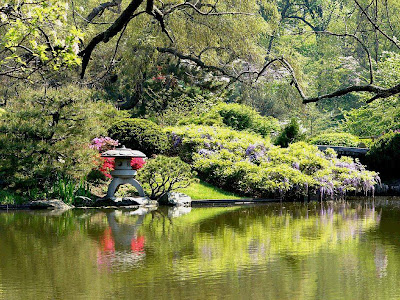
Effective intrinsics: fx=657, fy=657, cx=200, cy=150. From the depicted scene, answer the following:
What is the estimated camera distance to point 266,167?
17.3m

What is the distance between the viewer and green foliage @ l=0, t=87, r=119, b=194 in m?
14.9

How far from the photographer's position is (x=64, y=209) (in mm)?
14672

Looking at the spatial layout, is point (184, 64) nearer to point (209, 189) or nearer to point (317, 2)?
point (209, 189)

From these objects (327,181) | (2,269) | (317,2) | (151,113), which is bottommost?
(2,269)

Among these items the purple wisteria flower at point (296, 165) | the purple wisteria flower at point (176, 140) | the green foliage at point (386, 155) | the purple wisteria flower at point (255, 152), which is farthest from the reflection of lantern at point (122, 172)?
the green foliage at point (386, 155)

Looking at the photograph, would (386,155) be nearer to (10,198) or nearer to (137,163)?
(137,163)

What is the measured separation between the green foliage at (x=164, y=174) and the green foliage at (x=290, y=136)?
15.9 ft

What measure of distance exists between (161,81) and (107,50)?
242cm

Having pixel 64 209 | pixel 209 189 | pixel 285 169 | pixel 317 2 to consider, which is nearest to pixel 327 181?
pixel 285 169

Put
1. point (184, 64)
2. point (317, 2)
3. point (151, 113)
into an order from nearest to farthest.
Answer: point (151, 113) < point (184, 64) < point (317, 2)

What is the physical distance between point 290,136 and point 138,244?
37.5 ft

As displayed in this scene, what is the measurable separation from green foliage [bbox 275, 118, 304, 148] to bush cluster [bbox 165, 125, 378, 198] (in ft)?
5.06

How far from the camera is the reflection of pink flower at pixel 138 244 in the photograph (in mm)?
9258

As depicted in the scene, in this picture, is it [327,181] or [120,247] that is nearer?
[120,247]
